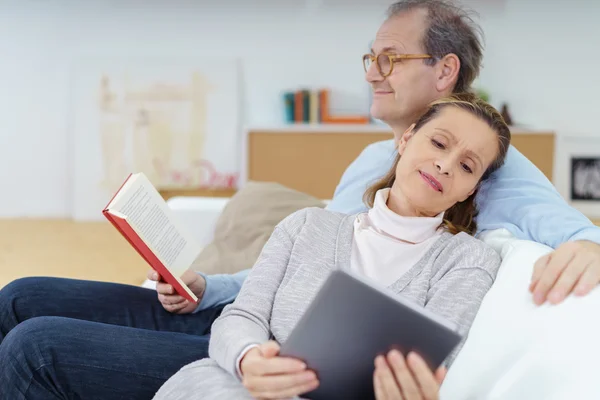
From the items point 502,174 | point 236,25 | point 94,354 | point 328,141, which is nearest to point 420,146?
point 502,174

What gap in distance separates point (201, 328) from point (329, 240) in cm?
40

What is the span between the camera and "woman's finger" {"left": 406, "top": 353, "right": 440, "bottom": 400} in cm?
92

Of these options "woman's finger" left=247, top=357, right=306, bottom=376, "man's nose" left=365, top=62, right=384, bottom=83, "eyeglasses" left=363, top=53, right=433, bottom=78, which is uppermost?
"eyeglasses" left=363, top=53, right=433, bottom=78

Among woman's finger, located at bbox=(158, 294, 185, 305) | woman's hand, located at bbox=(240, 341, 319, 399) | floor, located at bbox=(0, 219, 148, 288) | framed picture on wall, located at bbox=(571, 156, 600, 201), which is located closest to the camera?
woman's hand, located at bbox=(240, 341, 319, 399)

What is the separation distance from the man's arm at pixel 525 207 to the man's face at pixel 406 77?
311 mm

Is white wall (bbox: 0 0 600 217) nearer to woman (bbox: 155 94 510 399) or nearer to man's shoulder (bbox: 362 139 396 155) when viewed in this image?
man's shoulder (bbox: 362 139 396 155)

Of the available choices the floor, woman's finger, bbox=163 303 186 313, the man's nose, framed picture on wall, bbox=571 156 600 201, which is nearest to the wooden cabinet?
framed picture on wall, bbox=571 156 600 201

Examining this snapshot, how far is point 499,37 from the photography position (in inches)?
183

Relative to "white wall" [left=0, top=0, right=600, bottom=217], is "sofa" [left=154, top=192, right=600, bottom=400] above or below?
below

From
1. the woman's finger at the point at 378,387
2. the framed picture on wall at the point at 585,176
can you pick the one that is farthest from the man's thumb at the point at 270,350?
the framed picture on wall at the point at 585,176

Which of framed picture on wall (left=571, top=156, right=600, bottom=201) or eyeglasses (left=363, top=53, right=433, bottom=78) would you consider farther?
framed picture on wall (left=571, top=156, right=600, bottom=201)

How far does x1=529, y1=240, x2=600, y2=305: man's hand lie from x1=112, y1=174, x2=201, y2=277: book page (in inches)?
26.5

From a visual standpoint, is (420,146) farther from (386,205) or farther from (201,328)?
(201,328)

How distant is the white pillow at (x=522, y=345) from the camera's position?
985 millimetres
